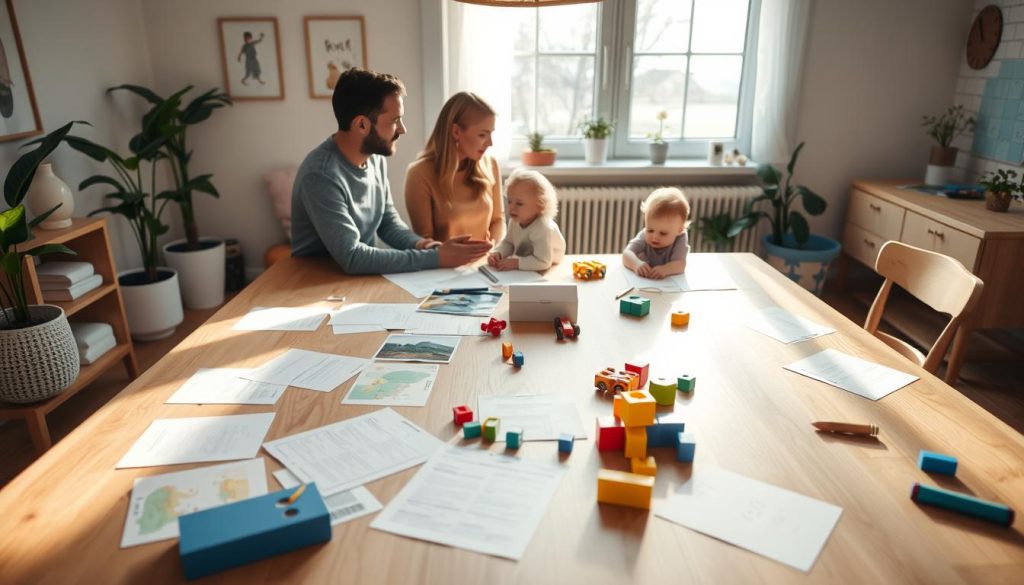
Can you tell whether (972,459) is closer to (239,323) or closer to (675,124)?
(239,323)

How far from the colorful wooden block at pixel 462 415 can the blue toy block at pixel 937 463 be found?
2.55ft

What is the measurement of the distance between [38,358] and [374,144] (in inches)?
51.8

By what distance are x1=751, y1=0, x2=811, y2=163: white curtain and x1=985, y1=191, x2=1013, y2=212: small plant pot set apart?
1.03 meters

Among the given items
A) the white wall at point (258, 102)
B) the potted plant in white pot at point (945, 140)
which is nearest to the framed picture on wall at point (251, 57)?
Answer: the white wall at point (258, 102)

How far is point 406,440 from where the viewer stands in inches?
46.4

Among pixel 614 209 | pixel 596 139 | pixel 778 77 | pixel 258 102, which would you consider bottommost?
pixel 614 209

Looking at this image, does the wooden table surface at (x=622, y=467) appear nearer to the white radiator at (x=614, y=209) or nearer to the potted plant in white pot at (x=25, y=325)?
the potted plant in white pot at (x=25, y=325)

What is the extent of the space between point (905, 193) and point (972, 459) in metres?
2.70

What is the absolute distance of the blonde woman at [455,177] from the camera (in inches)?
94.0

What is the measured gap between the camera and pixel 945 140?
3.57 metres

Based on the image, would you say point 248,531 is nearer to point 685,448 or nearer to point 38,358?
point 685,448

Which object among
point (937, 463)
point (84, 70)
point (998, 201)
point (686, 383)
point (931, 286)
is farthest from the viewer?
point (84, 70)

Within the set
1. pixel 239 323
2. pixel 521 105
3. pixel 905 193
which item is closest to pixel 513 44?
pixel 521 105


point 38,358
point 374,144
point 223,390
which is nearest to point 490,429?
point 223,390
